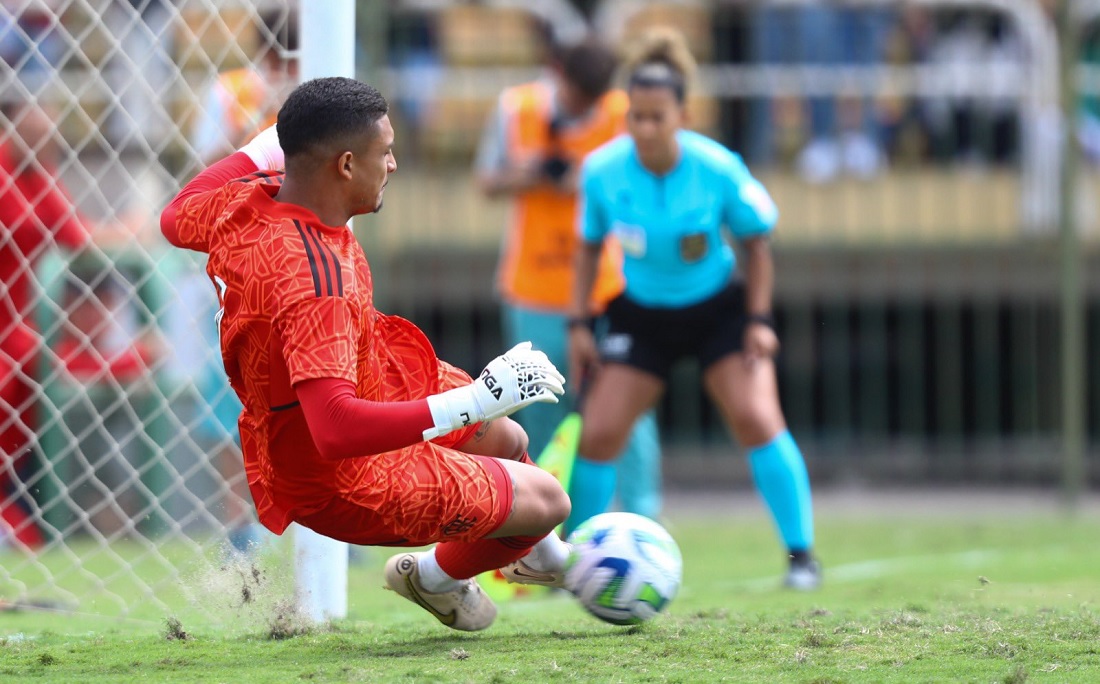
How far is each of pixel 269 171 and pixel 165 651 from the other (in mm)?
1391

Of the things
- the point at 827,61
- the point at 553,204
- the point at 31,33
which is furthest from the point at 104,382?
the point at 827,61

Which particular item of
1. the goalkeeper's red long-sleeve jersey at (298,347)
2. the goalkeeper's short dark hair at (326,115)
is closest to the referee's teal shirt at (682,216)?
the goalkeeper's red long-sleeve jersey at (298,347)

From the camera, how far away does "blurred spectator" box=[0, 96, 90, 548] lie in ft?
20.4

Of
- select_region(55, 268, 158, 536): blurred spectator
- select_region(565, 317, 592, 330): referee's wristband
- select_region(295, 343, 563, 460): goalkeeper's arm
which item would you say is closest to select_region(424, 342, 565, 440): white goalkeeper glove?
select_region(295, 343, 563, 460): goalkeeper's arm

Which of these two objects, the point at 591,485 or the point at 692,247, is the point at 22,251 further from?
the point at 692,247

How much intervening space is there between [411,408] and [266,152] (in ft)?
3.90

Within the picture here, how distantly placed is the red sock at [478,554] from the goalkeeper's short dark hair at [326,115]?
3.91 feet

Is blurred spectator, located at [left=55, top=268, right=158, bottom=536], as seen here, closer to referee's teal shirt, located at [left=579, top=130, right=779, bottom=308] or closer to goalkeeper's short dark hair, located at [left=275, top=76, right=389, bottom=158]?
referee's teal shirt, located at [left=579, top=130, right=779, bottom=308]

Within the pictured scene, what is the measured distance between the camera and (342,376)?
369 centimetres

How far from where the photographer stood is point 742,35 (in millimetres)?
11766

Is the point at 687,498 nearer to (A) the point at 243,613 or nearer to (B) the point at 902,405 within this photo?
(B) the point at 902,405

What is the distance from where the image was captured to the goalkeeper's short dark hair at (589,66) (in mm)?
7961

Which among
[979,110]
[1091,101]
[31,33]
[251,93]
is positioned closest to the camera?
[251,93]

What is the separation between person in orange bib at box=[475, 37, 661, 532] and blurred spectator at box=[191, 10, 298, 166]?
2297 mm
